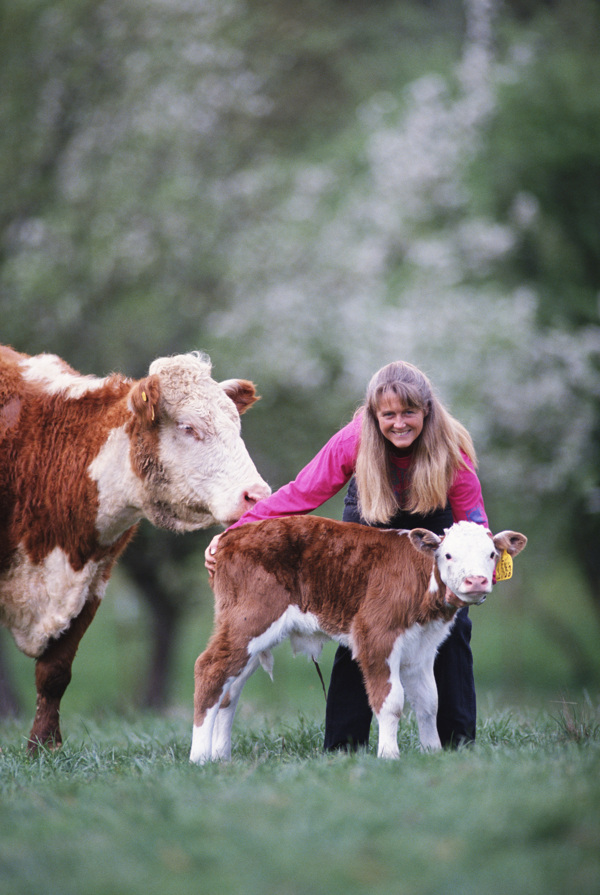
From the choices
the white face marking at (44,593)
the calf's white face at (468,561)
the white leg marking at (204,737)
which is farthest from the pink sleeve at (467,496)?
the white face marking at (44,593)

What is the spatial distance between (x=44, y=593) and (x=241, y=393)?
173 cm

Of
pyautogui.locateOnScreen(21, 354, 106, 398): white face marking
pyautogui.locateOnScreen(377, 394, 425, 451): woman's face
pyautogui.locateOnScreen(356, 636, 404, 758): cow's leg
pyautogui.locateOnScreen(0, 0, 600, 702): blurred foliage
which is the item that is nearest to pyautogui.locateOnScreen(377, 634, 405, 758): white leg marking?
pyautogui.locateOnScreen(356, 636, 404, 758): cow's leg

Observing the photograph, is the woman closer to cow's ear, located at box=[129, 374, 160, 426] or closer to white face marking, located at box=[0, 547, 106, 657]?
cow's ear, located at box=[129, 374, 160, 426]

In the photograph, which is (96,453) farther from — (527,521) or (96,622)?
(96,622)

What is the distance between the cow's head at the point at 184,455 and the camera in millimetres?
5363

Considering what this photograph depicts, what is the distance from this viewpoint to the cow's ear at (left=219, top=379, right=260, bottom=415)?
6034 millimetres

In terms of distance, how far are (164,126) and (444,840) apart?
34.8ft

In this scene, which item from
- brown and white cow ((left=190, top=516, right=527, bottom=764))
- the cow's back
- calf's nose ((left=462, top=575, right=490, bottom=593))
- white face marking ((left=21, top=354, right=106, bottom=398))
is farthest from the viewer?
white face marking ((left=21, top=354, right=106, bottom=398))

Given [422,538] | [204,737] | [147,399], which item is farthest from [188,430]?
[204,737]

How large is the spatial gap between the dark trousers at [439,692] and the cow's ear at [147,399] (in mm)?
1260

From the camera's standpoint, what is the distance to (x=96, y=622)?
24.3 meters

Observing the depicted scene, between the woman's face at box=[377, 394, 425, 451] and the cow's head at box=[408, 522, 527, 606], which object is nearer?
the cow's head at box=[408, 522, 527, 606]

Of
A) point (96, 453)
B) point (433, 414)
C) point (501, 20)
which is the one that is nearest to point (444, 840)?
point (433, 414)

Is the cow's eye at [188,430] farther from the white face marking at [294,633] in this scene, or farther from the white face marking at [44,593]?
the white face marking at [294,633]
